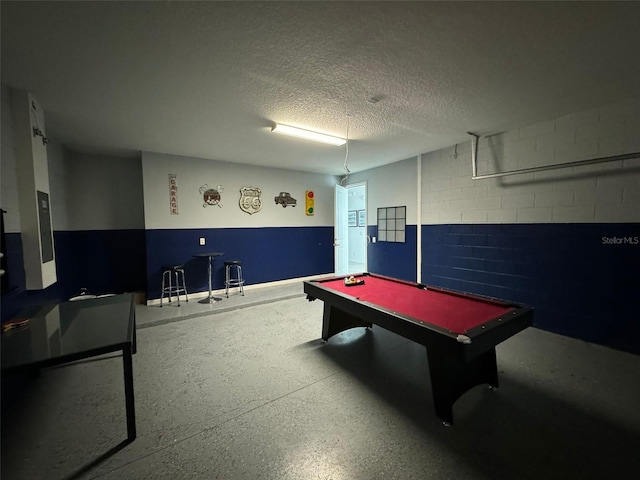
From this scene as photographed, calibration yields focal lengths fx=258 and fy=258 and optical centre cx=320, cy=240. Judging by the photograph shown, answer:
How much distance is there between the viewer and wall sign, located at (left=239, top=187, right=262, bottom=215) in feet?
17.4

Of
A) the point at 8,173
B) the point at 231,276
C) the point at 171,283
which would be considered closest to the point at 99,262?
the point at 171,283

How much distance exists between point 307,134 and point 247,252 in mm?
2910

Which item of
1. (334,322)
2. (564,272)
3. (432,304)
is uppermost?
(564,272)

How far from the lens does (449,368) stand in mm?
1818

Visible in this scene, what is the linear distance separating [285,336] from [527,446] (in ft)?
7.76

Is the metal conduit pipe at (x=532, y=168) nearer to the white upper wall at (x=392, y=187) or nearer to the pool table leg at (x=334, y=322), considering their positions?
the white upper wall at (x=392, y=187)

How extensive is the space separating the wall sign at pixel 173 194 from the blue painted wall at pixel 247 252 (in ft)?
1.24

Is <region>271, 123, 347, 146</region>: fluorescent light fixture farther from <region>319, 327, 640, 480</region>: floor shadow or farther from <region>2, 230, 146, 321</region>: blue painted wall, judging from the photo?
<region>2, 230, 146, 321</region>: blue painted wall

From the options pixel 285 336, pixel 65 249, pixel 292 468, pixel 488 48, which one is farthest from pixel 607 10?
pixel 65 249

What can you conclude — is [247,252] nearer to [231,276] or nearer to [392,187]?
[231,276]

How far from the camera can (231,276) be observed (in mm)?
5297

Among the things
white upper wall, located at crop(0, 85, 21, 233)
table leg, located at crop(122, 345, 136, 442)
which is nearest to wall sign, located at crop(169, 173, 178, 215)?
white upper wall, located at crop(0, 85, 21, 233)

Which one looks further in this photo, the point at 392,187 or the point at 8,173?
the point at 392,187

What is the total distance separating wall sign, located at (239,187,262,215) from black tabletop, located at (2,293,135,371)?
125 inches
